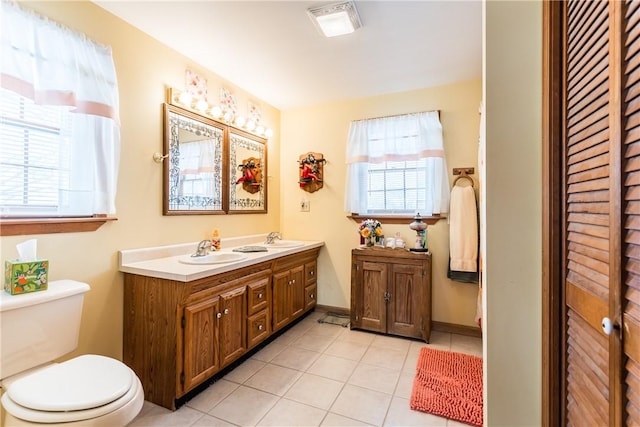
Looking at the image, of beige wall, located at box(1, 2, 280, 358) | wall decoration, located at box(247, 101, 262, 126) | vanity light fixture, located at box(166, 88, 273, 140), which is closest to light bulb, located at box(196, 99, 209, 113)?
vanity light fixture, located at box(166, 88, 273, 140)

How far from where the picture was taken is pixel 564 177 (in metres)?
0.96

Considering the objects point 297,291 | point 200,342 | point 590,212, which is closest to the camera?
point 590,212

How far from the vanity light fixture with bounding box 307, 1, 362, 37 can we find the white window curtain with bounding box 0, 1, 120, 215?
132 centimetres

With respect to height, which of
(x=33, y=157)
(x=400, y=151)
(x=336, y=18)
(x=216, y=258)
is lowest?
(x=216, y=258)

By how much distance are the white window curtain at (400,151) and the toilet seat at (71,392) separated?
2395mm

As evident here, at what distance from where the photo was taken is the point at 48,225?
5.08ft

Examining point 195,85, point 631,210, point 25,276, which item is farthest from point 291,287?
point 631,210

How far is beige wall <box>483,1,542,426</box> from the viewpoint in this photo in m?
1.04

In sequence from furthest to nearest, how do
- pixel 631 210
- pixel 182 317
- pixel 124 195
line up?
pixel 124 195 → pixel 182 317 → pixel 631 210

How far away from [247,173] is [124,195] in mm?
1262

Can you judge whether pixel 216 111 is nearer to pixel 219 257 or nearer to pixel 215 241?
A: pixel 215 241

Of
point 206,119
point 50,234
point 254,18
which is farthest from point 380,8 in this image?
point 50,234

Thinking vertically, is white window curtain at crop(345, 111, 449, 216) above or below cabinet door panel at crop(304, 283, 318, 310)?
above

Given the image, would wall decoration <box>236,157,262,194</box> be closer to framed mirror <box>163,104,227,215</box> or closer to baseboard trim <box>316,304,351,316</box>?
framed mirror <box>163,104,227,215</box>
